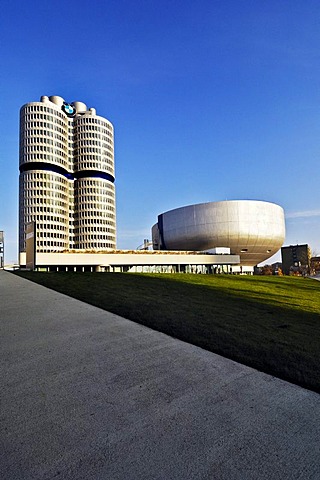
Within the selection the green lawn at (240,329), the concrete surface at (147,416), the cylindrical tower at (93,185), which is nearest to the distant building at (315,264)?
the cylindrical tower at (93,185)

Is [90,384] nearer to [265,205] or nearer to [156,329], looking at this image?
[156,329]

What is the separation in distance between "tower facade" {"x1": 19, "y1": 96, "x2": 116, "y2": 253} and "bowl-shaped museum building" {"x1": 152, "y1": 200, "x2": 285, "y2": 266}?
3607 centimetres

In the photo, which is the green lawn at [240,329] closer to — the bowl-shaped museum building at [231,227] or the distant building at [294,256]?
the bowl-shaped museum building at [231,227]

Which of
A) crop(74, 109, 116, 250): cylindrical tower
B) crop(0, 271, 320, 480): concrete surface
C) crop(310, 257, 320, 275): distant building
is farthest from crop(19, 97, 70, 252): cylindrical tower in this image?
crop(310, 257, 320, 275): distant building

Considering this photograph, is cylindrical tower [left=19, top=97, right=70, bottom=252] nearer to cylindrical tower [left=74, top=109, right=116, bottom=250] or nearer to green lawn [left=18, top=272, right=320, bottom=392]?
cylindrical tower [left=74, top=109, right=116, bottom=250]

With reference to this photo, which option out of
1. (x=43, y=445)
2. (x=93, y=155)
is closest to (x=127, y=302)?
(x=43, y=445)

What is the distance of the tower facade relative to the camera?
100312mm

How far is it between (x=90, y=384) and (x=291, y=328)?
519 cm

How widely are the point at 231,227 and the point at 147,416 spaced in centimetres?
7933

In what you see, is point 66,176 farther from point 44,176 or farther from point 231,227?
point 231,227

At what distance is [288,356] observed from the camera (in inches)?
192

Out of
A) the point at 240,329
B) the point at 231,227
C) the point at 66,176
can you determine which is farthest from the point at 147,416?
the point at 66,176

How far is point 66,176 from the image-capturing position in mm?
112188

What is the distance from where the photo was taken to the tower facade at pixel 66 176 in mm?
100312
